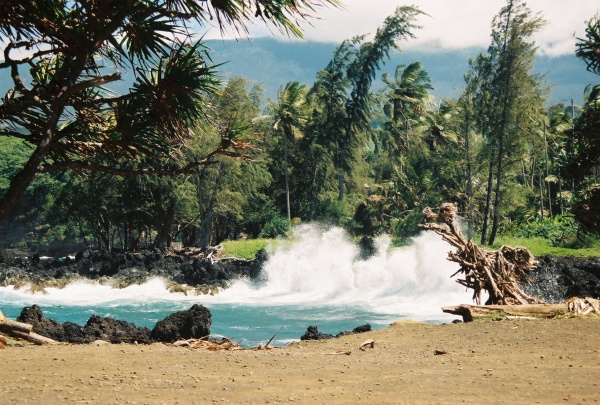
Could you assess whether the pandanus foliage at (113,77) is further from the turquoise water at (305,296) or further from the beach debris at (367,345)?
the turquoise water at (305,296)

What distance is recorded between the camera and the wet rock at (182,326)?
11781 mm

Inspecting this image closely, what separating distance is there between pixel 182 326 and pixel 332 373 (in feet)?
20.9

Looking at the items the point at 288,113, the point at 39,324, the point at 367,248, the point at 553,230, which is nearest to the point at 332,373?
the point at 39,324

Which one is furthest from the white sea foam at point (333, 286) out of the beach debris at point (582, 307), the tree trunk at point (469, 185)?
the beach debris at point (582, 307)

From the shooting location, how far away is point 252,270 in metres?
38.1

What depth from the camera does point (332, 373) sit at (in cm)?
597

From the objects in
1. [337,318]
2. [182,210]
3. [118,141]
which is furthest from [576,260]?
[182,210]

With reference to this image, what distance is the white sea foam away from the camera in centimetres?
2861

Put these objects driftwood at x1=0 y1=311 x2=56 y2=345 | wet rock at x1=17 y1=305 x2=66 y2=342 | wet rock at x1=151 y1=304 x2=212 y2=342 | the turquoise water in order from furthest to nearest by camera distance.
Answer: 1. the turquoise water
2. wet rock at x1=151 y1=304 x2=212 y2=342
3. wet rock at x1=17 y1=305 x2=66 y2=342
4. driftwood at x1=0 y1=311 x2=56 y2=345

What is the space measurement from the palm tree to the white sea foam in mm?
13181

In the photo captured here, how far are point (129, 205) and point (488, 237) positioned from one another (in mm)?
20718

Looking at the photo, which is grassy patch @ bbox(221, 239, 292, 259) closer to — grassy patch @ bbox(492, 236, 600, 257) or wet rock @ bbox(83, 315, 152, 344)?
grassy patch @ bbox(492, 236, 600, 257)

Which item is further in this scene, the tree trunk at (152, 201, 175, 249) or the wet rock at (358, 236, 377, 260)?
the tree trunk at (152, 201, 175, 249)

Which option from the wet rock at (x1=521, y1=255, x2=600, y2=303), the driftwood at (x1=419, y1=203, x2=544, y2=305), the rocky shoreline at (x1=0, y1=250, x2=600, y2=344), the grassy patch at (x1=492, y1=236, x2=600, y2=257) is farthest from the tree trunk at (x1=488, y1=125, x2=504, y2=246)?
the driftwood at (x1=419, y1=203, x2=544, y2=305)
